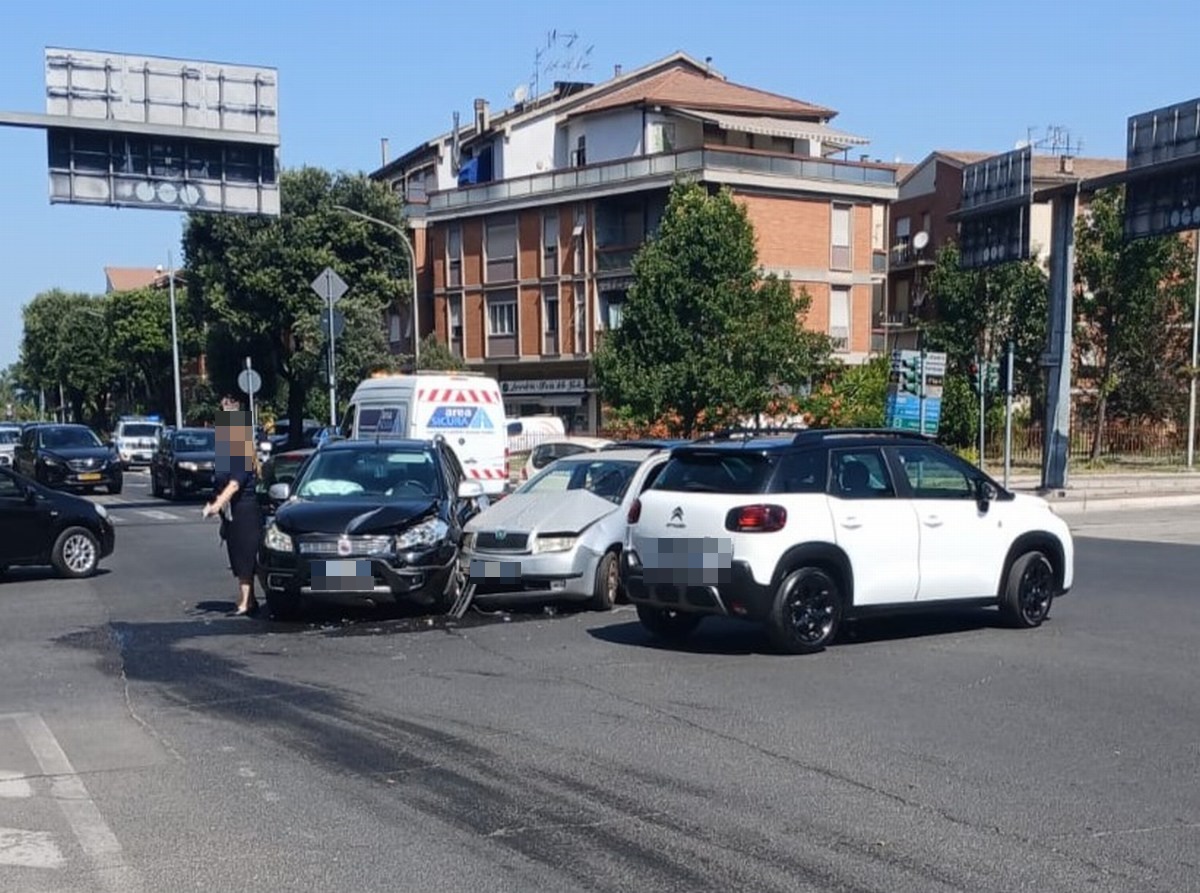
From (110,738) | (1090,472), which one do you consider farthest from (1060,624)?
(1090,472)

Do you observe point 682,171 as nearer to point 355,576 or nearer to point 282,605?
point 282,605

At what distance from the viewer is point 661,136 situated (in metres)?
52.4

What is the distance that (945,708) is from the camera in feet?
27.6

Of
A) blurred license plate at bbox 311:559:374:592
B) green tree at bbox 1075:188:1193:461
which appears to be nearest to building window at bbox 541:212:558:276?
green tree at bbox 1075:188:1193:461

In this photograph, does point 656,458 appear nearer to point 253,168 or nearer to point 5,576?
point 5,576

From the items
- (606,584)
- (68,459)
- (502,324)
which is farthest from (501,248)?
(606,584)

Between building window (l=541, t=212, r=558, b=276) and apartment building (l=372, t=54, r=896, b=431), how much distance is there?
0.07 metres

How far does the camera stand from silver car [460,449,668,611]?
12.5m

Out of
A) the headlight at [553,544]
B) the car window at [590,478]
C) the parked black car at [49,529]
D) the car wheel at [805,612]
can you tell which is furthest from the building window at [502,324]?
the car wheel at [805,612]

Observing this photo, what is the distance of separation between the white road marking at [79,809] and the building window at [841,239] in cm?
4499

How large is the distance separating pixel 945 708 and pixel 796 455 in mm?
2551

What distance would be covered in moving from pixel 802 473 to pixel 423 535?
379 centimetres

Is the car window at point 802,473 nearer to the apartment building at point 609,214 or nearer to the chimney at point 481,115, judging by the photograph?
the apartment building at point 609,214

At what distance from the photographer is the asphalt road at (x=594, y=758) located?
549 centimetres
